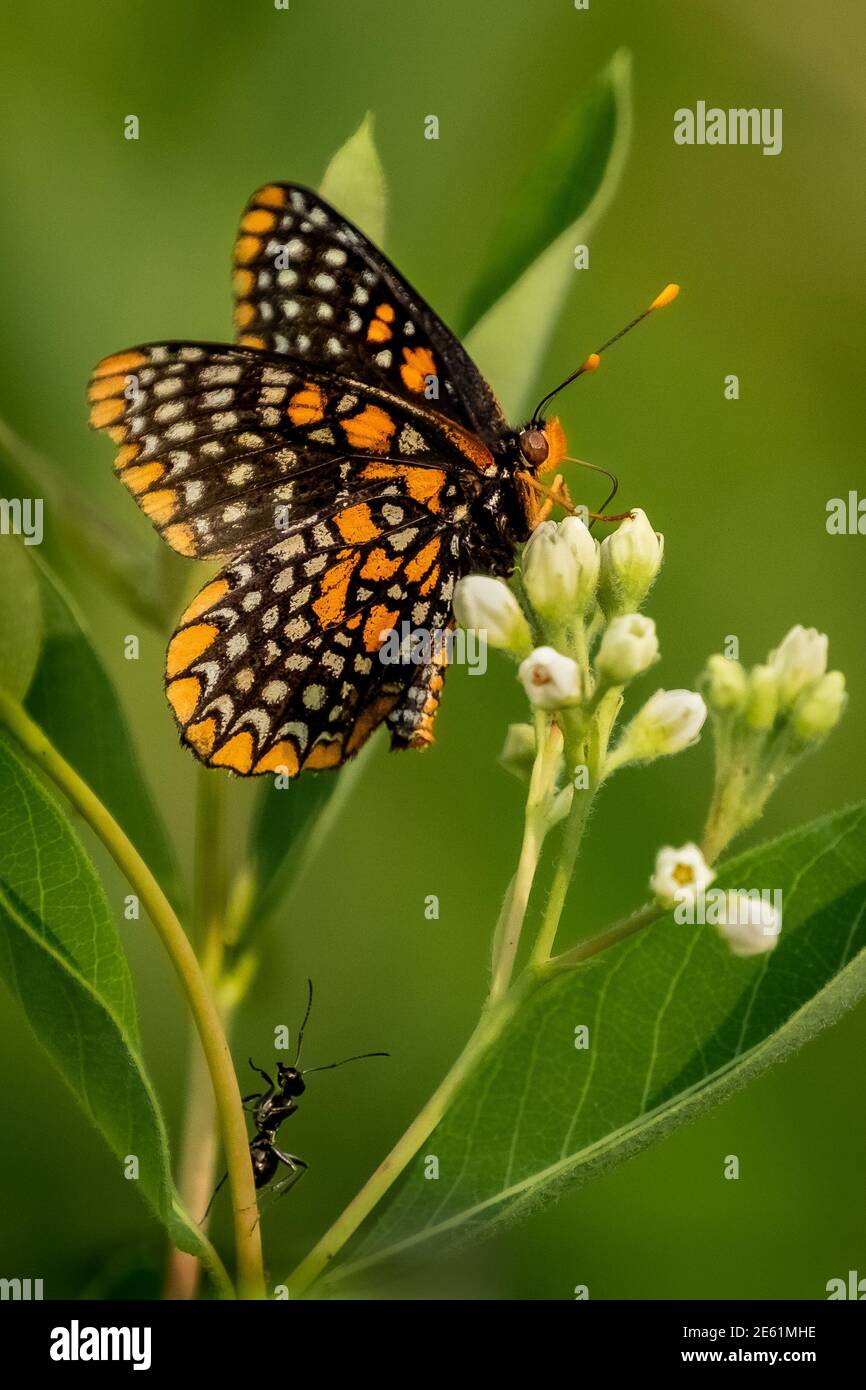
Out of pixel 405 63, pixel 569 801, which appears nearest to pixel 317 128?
pixel 405 63

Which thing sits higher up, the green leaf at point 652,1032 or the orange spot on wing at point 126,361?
the orange spot on wing at point 126,361

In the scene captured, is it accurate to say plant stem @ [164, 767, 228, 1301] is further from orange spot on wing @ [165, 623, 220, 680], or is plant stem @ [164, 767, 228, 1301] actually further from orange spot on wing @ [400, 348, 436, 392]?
orange spot on wing @ [400, 348, 436, 392]

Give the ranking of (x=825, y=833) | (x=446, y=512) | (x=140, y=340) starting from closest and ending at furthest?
1. (x=825, y=833)
2. (x=446, y=512)
3. (x=140, y=340)

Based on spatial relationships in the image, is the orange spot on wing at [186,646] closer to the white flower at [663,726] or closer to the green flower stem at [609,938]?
the white flower at [663,726]

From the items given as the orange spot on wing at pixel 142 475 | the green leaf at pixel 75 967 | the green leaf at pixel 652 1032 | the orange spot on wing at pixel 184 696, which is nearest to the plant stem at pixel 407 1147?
the green leaf at pixel 652 1032

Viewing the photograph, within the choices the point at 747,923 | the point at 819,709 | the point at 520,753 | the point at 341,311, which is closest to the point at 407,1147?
the point at 747,923

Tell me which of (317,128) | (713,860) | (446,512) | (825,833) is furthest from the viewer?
(317,128)
